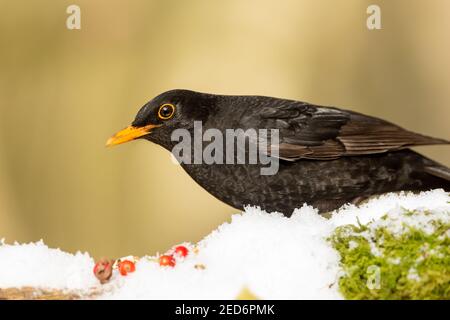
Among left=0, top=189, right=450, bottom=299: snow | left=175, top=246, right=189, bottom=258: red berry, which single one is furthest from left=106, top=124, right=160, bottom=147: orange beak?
left=175, top=246, right=189, bottom=258: red berry

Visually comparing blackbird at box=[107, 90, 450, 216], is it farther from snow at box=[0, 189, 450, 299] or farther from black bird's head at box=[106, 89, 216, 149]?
snow at box=[0, 189, 450, 299]

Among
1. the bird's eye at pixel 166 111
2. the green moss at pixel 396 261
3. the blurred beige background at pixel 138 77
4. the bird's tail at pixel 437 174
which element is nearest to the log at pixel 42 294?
the green moss at pixel 396 261

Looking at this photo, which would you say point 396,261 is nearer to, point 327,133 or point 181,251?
point 181,251

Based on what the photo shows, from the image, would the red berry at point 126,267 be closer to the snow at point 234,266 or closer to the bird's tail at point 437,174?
the snow at point 234,266

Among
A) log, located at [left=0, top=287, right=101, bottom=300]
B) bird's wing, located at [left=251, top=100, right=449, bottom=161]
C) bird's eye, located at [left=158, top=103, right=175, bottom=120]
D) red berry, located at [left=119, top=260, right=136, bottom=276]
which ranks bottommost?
log, located at [left=0, top=287, right=101, bottom=300]

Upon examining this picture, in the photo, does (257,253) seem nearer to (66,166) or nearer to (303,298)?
(303,298)

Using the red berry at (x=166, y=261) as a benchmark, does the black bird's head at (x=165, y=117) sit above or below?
above
